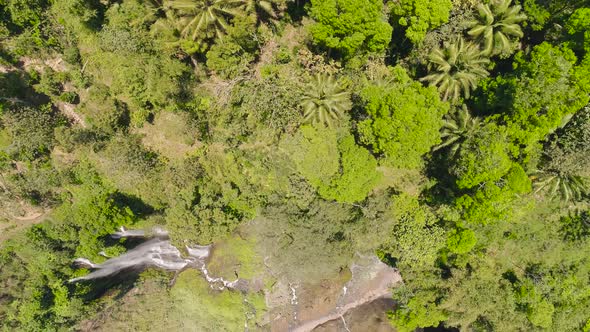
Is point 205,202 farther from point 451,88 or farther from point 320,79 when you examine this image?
point 451,88

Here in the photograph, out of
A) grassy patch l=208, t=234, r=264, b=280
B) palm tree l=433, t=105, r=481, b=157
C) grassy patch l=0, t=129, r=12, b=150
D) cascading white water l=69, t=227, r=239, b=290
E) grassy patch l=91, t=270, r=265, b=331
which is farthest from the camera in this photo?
cascading white water l=69, t=227, r=239, b=290

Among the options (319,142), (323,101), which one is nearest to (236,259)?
(319,142)

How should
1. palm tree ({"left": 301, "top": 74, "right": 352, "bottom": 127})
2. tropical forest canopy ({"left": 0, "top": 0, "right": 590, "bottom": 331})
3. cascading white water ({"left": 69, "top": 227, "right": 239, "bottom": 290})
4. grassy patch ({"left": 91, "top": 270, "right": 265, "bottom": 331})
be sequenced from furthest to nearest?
cascading white water ({"left": 69, "top": 227, "right": 239, "bottom": 290})
grassy patch ({"left": 91, "top": 270, "right": 265, "bottom": 331})
palm tree ({"left": 301, "top": 74, "right": 352, "bottom": 127})
tropical forest canopy ({"left": 0, "top": 0, "right": 590, "bottom": 331})

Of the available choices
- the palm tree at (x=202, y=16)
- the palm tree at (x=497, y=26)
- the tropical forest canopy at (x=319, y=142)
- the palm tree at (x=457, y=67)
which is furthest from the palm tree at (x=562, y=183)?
the palm tree at (x=202, y=16)

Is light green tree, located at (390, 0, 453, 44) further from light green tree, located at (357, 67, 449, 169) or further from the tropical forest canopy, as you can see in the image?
light green tree, located at (357, 67, 449, 169)

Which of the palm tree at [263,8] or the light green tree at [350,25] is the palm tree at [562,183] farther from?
the palm tree at [263,8]

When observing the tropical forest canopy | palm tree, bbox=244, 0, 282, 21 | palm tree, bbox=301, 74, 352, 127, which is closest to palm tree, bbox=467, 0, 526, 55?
the tropical forest canopy

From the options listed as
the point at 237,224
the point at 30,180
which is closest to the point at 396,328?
the point at 237,224

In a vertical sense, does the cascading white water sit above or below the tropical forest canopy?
below

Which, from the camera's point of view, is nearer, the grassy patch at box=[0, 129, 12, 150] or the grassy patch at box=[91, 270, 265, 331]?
the grassy patch at box=[0, 129, 12, 150]
